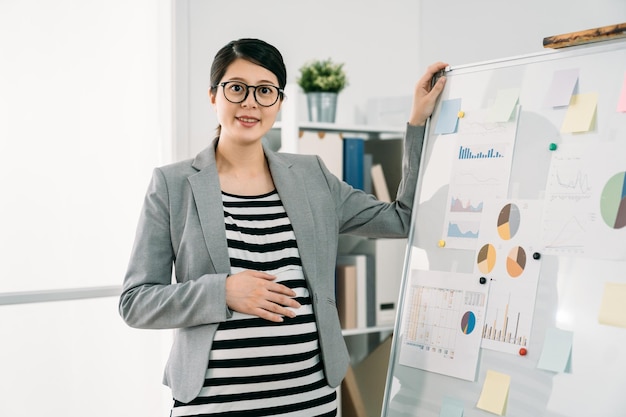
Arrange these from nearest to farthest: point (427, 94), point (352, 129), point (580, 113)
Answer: point (580, 113), point (427, 94), point (352, 129)

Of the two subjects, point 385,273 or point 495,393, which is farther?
point 385,273

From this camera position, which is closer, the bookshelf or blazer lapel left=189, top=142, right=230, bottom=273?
blazer lapel left=189, top=142, right=230, bottom=273

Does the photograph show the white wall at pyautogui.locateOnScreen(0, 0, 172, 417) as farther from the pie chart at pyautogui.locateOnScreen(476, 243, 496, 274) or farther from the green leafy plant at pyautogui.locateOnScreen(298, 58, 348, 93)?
the pie chart at pyautogui.locateOnScreen(476, 243, 496, 274)

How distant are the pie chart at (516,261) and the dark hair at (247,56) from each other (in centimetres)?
65

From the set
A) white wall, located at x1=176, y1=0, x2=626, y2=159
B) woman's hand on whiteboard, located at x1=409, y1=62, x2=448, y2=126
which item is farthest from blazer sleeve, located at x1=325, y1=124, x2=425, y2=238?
white wall, located at x1=176, y1=0, x2=626, y2=159

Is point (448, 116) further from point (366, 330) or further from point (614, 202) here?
point (366, 330)

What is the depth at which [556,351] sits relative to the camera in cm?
137

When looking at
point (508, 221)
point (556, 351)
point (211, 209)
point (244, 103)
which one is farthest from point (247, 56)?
point (556, 351)

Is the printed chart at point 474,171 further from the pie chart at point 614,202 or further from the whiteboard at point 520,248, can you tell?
the pie chart at point 614,202

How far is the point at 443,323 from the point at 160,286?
0.68 m


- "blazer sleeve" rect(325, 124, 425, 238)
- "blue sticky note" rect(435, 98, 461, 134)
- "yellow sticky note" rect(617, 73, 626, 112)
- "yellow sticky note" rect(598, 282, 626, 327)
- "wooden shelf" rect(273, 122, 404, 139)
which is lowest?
"yellow sticky note" rect(598, 282, 626, 327)

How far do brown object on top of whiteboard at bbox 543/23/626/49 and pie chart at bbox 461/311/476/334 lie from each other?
0.63 metres

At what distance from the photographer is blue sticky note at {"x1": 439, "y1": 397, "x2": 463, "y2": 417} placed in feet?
5.07

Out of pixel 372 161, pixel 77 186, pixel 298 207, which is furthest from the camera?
pixel 372 161
